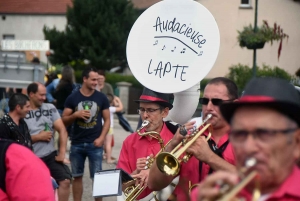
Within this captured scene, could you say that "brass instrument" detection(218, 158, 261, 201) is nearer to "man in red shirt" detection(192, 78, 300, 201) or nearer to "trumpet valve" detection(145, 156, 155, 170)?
"man in red shirt" detection(192, 78, 300, 201)

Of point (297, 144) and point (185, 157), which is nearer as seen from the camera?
point (297, 144)

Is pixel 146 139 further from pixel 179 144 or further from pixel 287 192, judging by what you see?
pixel 287 192

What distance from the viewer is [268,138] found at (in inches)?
94.3

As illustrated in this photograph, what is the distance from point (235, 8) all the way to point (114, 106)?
23.2 m

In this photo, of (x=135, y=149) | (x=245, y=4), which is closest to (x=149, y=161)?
(x=135, y=149)

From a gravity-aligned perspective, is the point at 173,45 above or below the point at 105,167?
above

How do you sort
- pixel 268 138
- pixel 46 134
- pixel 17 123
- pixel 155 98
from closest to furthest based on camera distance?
pixel 268 138
pixel 155 98
pixel 17 123
pixel 46 134

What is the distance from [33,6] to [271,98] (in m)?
50.8

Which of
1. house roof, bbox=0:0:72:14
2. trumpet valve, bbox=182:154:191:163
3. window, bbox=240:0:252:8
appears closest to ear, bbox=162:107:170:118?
trumpet valve, bbox=182:154:191:163

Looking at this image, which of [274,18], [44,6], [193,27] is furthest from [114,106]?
[44,6]

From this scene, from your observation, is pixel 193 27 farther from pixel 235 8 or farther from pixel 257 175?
pixel 235 8

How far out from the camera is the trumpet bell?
411 cm

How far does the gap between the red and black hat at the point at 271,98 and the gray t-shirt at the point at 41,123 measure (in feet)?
19.1

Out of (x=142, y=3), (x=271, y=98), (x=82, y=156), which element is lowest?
(x=82, y=156)
